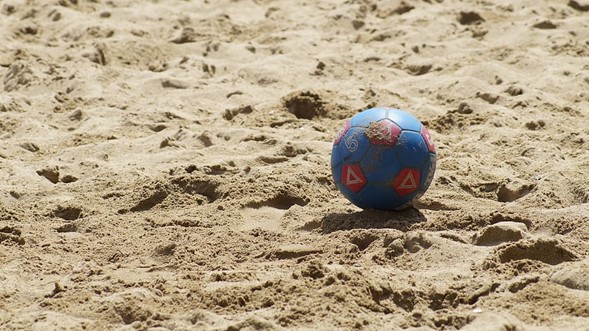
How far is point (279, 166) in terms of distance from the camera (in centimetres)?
558

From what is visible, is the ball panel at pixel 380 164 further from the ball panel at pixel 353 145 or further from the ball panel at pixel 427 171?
the ball panel at pixel 427 171

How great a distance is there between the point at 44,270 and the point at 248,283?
0.95 m

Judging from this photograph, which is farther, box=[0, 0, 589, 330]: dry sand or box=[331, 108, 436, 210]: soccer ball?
box=[331, 108, 436, 210]: soccer ball

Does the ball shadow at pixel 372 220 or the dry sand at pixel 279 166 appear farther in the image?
the ball shadow at pixel 372 220

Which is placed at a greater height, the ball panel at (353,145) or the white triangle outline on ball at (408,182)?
the ball panel at (353,145)

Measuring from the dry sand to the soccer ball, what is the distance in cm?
12

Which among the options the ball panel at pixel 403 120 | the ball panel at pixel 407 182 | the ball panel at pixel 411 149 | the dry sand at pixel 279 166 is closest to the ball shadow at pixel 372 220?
the dry sand at pixel 279 166

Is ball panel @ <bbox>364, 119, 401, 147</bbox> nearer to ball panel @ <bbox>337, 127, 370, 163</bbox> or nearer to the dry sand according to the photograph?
ball panel @ <bbox>337, 127, 370, 163</bbox>

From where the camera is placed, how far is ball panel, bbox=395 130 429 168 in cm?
468

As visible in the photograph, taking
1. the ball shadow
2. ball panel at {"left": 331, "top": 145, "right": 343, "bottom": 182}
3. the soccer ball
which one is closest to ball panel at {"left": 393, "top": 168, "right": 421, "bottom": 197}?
the soccer ball

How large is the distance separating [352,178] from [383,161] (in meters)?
0.17

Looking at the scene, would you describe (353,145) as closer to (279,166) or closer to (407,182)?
(407,182)

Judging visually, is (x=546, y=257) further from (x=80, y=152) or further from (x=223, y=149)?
(x=80, y=152)

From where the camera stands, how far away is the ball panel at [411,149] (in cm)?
468
